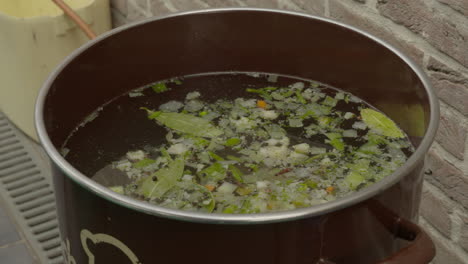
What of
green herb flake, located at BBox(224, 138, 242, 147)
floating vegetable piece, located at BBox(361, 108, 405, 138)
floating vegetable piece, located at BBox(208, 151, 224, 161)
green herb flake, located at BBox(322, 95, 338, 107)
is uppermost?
floating vegetable piece, located at BBox(361, 108, 405, 138)

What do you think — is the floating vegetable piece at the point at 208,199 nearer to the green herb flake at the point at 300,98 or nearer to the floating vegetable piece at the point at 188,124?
the floating vegetable piece at the point at 188,124

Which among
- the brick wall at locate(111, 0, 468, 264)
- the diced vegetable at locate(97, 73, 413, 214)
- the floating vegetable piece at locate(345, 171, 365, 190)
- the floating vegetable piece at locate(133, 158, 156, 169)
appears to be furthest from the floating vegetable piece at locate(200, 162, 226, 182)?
the brick wall at locate(111, 0, 468, 264)

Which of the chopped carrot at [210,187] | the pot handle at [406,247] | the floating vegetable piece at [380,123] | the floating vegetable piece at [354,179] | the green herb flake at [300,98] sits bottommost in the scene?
the chopped carrot at [210,187]

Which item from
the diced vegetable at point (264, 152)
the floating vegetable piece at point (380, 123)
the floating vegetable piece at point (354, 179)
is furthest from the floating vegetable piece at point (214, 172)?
the floating vegetable piece at point (380, 123)

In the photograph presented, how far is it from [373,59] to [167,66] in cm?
46

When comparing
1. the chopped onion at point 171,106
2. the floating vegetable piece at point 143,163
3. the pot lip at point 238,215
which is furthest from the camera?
the chopped onion at point 171,106

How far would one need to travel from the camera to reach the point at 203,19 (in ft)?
4.75

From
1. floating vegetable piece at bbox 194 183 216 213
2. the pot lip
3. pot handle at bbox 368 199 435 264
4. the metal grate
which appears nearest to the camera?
the pot lip

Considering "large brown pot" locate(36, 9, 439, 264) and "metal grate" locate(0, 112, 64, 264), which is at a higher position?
"large brown pot" locate(36, 9, 439, 264)

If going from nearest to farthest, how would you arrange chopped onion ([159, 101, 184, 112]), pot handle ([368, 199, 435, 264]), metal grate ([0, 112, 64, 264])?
pot handle ([368, 199, 435, 264]) < chopped onion ([159, 101, 184, 112]) < metal grate ([0, 112, 64, 264])

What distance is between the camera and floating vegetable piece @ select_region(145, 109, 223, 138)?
1.40 m

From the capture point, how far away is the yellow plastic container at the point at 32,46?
8.18 feet

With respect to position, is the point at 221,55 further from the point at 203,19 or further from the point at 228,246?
the point at 228,246

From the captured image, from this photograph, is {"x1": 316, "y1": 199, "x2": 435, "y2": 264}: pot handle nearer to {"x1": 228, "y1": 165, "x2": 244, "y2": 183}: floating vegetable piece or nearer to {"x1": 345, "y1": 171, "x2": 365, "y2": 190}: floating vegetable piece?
{"x1": 345, "y1": 171, "x2": 365, "y2": 190}: floating vegetable piece
